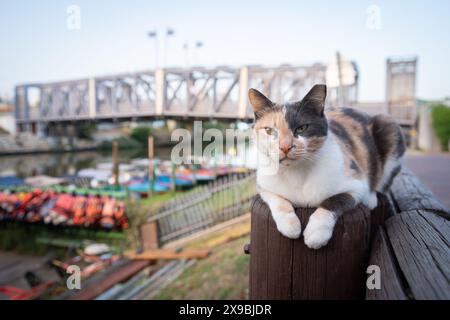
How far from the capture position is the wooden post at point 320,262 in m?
1.16

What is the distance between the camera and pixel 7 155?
1019 inches

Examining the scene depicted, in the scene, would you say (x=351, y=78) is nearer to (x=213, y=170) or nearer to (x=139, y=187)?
(x=139, y=187)

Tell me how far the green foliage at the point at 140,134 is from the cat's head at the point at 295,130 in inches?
1237

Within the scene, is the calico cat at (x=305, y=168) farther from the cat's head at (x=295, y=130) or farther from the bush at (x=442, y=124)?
the bush at (x=442, y=124)

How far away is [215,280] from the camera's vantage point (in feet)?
14.8

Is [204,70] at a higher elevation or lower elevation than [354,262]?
higher

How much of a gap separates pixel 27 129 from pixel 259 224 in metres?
29.2

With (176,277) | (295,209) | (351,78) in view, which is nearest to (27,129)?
(176,277)

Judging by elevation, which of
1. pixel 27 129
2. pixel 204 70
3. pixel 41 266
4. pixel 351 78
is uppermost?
pixel 204 70

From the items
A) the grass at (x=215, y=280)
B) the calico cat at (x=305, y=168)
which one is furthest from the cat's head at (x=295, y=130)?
the grass at (x=215, y=280)

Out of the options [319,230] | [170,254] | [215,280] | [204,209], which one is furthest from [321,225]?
[204,209]

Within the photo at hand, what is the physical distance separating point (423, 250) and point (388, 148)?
3.73 ft
